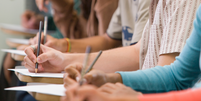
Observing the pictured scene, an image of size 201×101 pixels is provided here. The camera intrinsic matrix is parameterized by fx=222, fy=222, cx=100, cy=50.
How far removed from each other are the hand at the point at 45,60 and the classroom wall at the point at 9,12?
2.07 meters

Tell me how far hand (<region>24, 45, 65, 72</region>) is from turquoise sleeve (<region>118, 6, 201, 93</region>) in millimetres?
269

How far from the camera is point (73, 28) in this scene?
161 centimetres

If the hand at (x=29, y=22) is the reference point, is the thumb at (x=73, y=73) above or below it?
below

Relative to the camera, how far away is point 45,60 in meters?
0.65

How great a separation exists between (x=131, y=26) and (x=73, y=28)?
2.23 ft

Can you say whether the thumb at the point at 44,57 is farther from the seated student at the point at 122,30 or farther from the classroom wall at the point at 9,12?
the classroom wall at the point at 9,12

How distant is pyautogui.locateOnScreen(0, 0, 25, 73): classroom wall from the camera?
2.58 m

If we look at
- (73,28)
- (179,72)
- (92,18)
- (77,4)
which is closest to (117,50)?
(179,72)

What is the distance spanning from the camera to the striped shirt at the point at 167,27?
56cm

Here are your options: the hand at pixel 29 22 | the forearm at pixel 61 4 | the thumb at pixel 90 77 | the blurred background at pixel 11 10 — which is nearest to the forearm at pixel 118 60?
the thumb at pixel 90 77

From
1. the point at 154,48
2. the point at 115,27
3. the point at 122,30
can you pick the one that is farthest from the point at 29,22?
the point at 154,48

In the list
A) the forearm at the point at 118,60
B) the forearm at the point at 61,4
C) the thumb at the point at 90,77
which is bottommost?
the forearm at the point at 118,60

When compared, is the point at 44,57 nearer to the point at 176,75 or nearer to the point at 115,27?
the point at 176,75

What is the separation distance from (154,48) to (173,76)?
0.19 metres
